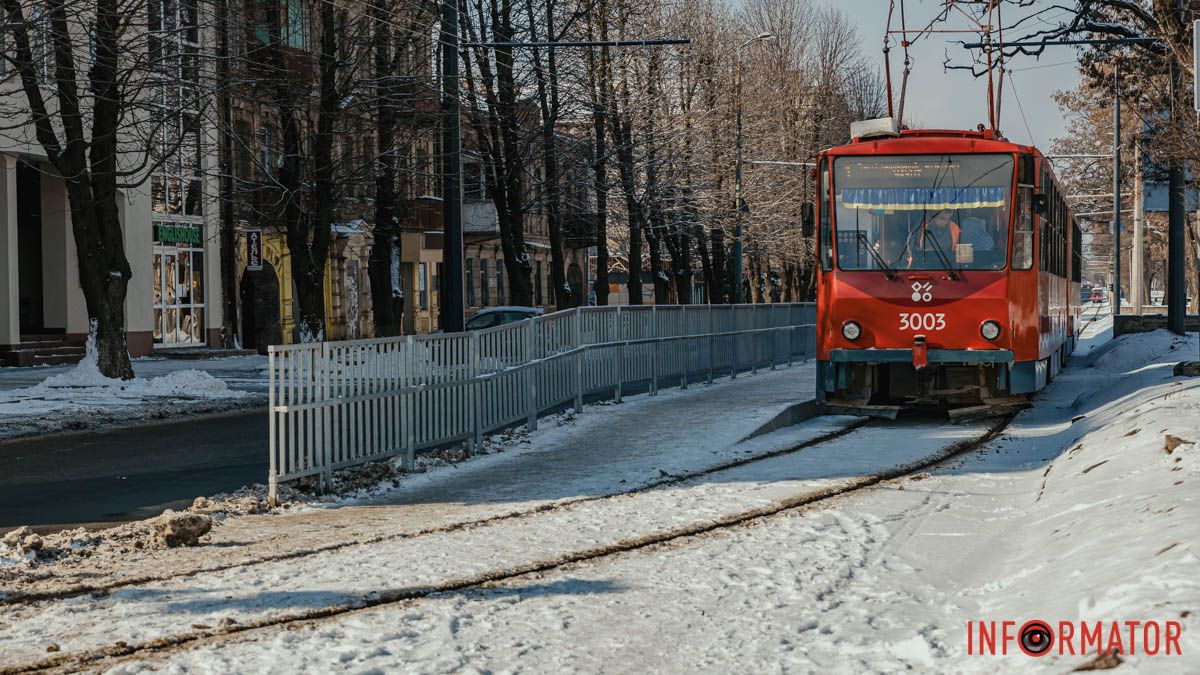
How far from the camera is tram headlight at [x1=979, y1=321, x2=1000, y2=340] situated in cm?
1817

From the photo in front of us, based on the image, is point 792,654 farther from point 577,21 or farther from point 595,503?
point 577,21

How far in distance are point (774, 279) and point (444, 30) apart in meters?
54.6

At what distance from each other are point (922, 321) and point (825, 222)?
176cm

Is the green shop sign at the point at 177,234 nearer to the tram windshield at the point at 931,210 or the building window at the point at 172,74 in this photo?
the building window at the point at 172,74

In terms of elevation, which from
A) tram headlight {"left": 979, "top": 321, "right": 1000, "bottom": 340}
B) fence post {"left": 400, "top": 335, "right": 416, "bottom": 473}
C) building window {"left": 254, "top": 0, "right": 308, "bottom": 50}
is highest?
building window {"left": 254, "top": 0, "right": 308, "bottom": 50}

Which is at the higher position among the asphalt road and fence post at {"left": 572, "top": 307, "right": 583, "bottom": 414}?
fence post at {"left": 572, "top": 307, "right": 583, "bottom": 414}

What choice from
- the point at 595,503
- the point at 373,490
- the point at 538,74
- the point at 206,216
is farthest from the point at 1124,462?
the point at 206,216

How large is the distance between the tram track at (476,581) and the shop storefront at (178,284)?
30708 mm

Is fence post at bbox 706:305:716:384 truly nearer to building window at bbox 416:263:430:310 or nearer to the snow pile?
the snow pile

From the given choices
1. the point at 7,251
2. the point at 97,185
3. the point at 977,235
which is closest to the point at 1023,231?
the point at 977,235

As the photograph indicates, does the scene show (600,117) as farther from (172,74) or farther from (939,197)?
(939,197)

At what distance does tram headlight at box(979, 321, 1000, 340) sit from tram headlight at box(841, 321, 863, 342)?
1422mm

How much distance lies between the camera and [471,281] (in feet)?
211

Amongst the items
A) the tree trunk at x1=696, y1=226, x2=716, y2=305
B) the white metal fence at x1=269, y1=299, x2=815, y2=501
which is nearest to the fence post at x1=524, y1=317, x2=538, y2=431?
the white metal fence at x1=269, y1=299, x2=815, y2=501
